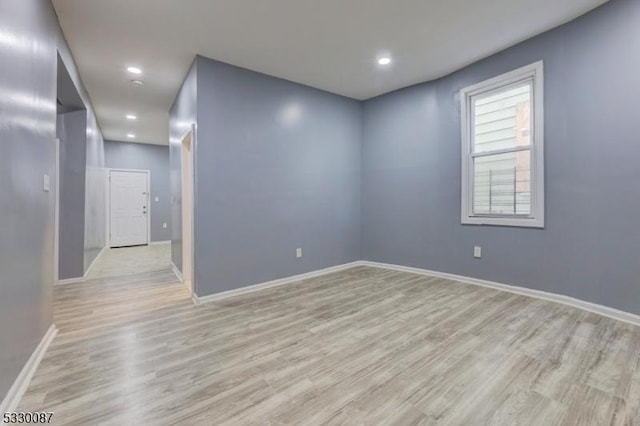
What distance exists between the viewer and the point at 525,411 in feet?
4.81

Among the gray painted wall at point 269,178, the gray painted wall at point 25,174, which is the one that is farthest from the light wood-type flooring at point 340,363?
the gray painted wall at point 269,178

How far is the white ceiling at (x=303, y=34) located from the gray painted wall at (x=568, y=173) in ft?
0.83

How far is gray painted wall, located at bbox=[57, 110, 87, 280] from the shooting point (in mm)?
4039

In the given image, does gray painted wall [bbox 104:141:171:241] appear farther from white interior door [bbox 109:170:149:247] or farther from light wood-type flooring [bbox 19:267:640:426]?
light wood-type flooring [bbox 19:267:640:426]

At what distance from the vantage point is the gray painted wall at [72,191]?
404cm

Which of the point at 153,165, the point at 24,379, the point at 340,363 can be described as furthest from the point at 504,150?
the point at 153,165

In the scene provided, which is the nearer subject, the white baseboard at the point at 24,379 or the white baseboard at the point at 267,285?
the white baseboard at the point at 24,379

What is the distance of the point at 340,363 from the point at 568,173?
9.45 feet

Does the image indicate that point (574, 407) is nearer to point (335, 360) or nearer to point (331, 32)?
point (335, 360)

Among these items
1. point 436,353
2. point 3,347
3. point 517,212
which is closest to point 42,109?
point 3,347

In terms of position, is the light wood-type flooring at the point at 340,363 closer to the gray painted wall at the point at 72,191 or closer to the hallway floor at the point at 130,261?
the gray painted wall at the point at 72,191

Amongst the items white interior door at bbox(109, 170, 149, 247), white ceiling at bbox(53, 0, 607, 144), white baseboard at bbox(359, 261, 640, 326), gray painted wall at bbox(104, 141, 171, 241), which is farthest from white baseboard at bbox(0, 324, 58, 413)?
gray painted wall at bbox(104, 141, 171, 241)

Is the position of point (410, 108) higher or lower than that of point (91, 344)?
higher

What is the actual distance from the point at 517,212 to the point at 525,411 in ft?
7.89
